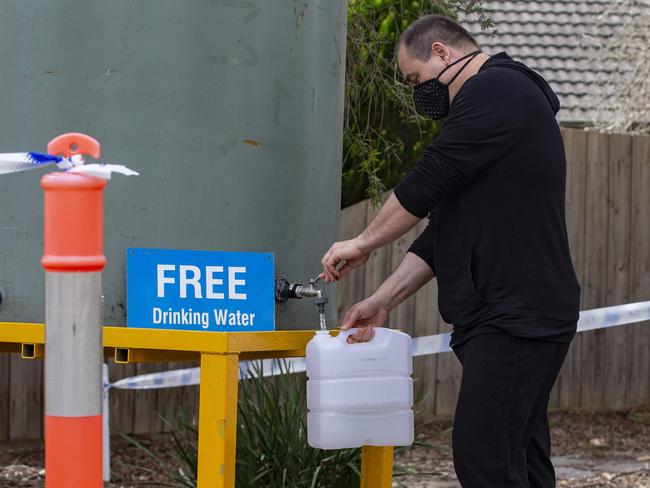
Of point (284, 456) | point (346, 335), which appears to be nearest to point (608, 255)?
point (284, 456)

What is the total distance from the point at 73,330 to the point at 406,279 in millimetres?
1723

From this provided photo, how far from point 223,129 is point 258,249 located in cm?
38

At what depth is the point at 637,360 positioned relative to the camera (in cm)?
853

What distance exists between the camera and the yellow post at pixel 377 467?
159 inches

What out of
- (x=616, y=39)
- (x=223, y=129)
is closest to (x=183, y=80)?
(x=223, y=129)

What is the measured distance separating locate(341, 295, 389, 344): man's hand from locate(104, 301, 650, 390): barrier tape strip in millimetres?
2624

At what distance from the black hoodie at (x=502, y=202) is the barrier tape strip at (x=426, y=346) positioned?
312 cm

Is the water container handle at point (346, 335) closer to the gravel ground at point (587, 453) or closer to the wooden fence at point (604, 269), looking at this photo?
the gravel ground at point (587, 453)

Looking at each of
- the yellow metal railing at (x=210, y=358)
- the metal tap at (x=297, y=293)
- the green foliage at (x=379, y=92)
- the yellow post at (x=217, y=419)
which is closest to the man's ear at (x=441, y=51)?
the metal tap at (x=297, y=293)

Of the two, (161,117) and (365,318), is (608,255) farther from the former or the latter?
(161,117)

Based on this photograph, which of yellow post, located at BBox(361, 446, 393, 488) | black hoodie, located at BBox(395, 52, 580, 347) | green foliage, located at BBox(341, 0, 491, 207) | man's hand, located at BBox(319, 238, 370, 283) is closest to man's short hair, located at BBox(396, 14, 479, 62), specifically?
black hoodie, located at BBox(395, 52, 580, 347)

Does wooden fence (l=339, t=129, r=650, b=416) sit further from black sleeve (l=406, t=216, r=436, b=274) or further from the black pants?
the black pants

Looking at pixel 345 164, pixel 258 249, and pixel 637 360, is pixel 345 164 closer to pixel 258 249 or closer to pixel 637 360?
pixel 637 360

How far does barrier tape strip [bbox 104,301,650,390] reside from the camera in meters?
6.94
